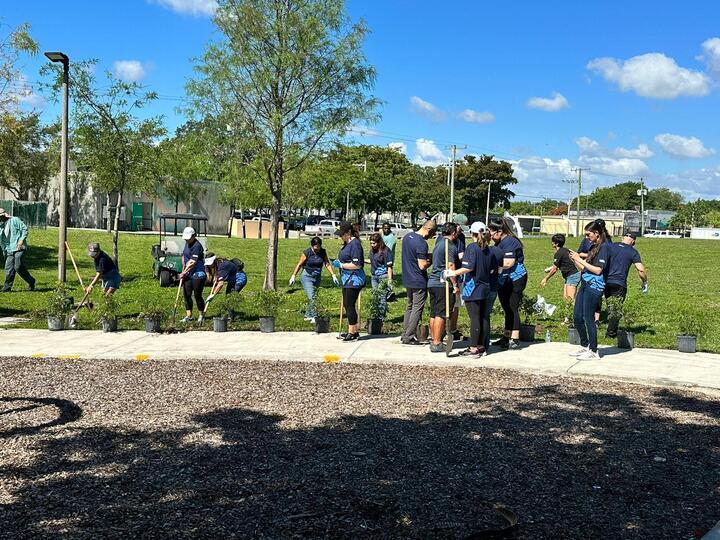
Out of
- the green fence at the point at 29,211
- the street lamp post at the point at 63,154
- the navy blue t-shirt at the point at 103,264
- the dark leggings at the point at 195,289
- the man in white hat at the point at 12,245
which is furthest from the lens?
the green fence at the point at 29,211

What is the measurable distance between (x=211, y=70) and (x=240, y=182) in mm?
2573

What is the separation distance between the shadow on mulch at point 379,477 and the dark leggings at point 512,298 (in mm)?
3436

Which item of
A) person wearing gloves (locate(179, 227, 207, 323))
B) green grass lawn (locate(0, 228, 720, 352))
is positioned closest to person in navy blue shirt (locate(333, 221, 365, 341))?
green grass lawn (locate(0, 228, 720, 352))

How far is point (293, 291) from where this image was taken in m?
16.8

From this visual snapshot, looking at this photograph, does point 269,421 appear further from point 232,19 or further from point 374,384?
point 232,19

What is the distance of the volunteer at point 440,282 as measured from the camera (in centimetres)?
934

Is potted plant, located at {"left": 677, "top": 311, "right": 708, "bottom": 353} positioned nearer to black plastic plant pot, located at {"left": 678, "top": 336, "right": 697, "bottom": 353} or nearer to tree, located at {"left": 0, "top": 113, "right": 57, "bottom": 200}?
black plastic plant pot, located at {"left": 678, "top": 336, "right": 697, "bottom": 353}

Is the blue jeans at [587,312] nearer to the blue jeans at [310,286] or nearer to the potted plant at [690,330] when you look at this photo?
the potted plant at [690,330]

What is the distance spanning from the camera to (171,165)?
19625 mm

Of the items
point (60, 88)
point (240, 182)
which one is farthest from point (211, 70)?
point (60, 88)

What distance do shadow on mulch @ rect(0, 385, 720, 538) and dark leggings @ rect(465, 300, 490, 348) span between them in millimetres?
2588

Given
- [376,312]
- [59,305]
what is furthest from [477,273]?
[59,305]

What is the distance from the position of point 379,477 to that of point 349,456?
19.0 inches

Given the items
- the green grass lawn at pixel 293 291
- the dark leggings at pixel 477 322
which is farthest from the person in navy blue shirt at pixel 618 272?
the dark leggings at pixel 477 322
